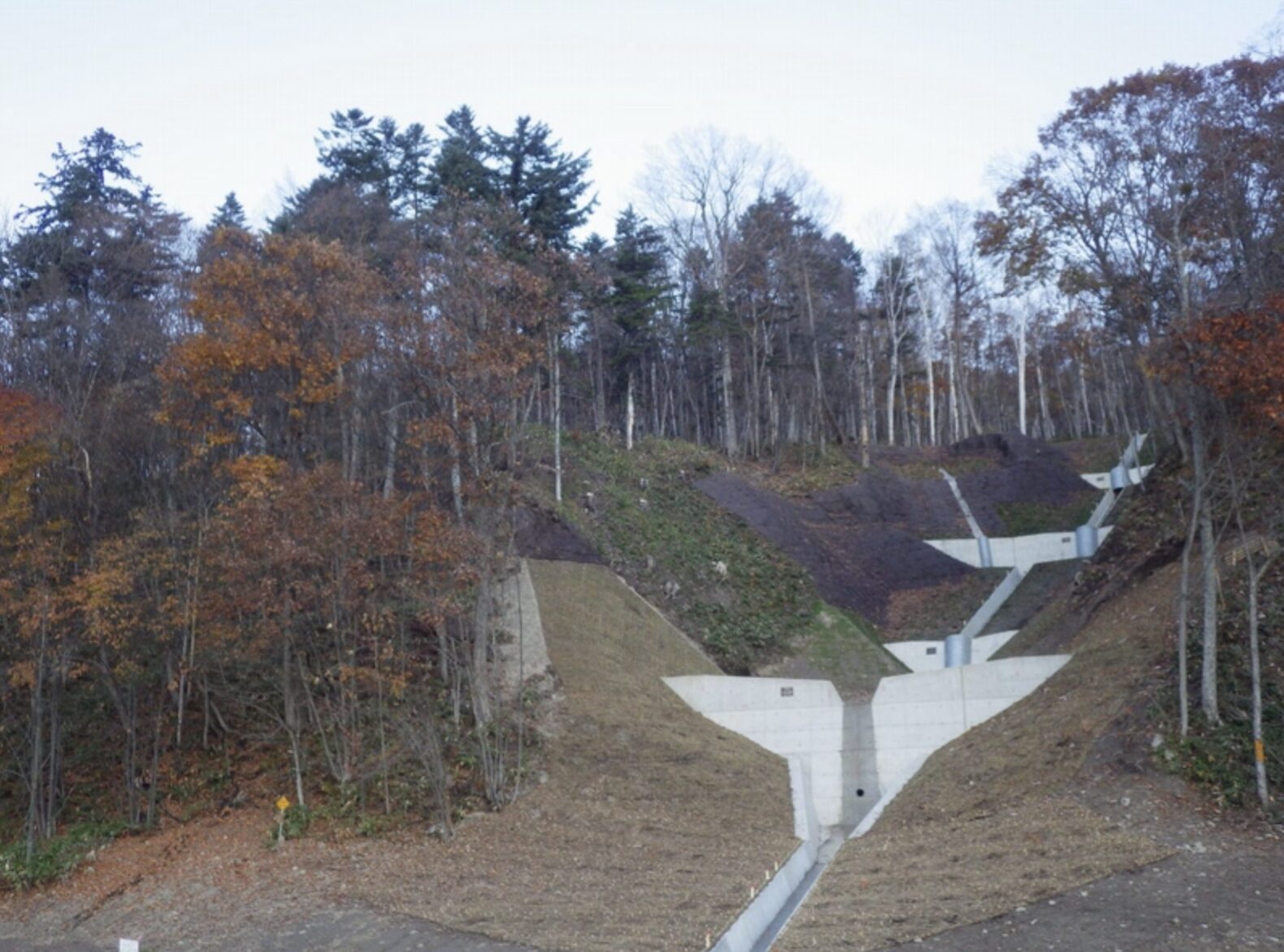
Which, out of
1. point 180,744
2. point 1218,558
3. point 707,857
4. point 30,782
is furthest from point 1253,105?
point 30,782

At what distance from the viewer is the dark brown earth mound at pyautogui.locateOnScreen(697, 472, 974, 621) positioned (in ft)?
A: 109

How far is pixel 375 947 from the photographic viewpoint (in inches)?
528

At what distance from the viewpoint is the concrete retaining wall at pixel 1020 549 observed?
35906 mm

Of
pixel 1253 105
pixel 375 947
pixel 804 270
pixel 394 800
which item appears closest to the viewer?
pixel 375 947

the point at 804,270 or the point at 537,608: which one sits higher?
the point at 804,270

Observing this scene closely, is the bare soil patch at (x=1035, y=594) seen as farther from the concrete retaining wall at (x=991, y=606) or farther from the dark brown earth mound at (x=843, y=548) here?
the dark brown earth mound at (x=843, y=548)

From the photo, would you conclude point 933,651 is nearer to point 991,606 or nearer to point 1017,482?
point 991,606

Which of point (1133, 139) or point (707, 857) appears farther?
point (1133, 139)

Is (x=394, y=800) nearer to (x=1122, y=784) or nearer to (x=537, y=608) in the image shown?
(x=537, y=608)

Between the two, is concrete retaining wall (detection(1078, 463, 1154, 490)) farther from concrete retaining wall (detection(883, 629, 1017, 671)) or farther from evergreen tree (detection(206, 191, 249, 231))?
evergreen tree (detection(206, 191, 249, 231))

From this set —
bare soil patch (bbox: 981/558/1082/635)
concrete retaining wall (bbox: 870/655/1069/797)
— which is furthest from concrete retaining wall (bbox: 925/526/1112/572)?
concrete retaining wall (bbox: 870/655/1069/797)

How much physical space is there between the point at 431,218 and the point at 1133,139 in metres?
16.4

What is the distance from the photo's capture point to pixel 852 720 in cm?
2397

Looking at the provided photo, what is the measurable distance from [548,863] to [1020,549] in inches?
957
